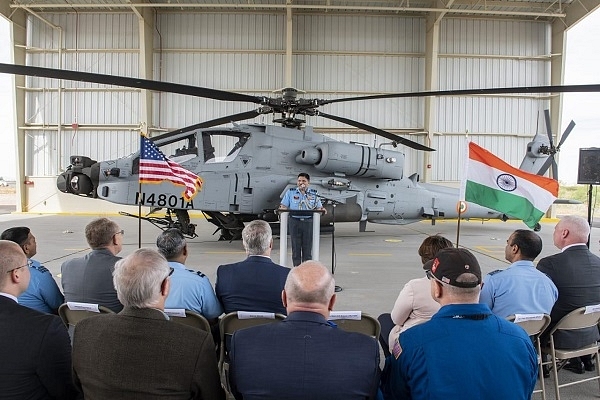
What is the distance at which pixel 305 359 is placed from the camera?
186 cm

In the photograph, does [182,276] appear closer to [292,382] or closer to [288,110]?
[292,382]

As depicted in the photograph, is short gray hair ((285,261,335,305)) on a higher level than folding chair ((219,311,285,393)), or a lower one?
higher

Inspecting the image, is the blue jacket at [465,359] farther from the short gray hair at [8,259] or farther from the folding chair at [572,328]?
the short gray hair at [8,259]

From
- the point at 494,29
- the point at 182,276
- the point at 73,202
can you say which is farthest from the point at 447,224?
the point at 182,276

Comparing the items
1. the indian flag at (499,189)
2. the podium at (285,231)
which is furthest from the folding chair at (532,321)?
the podium at (285,231)

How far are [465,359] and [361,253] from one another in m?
8.66

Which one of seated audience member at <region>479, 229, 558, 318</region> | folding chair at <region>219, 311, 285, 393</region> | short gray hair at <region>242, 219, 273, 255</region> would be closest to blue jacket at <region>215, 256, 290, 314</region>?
short gray hair at <region>242, 219, 273, 255</region>

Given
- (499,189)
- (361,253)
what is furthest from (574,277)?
(361,253)

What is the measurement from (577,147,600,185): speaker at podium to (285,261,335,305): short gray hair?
6.38 m

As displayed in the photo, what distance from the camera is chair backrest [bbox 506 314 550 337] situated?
301 centimetres

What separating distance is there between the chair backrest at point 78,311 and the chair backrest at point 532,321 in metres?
2.55

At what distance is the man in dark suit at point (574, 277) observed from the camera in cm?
354

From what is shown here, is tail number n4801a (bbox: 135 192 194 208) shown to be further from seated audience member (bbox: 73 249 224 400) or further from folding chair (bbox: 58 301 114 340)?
seated audience member (bbox: 73 249 224 400)

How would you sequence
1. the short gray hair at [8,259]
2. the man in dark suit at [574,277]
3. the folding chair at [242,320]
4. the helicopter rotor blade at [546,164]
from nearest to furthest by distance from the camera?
1. the short gray hair at [8,259]
2. the folding chair at [242,320]
3. the man in dark suit at [574,277]
4. the helicopter rotor blade at [546,164]
